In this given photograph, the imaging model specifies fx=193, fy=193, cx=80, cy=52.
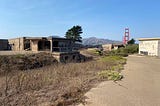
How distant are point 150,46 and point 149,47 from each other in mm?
414

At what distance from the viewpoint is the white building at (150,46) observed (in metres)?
32.4

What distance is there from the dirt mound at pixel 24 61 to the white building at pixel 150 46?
59.1 feet

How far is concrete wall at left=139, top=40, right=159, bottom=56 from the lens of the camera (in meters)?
33.0

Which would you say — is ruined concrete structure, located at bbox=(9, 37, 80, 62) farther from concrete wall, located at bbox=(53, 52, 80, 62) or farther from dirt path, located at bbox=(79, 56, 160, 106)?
dirt path, located at bbox=(79, 56, 160, 106)

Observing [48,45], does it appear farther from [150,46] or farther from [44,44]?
[150,46]

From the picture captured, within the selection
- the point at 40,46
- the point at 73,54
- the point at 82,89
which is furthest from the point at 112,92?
the point at 40,46

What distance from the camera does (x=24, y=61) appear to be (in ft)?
68.2

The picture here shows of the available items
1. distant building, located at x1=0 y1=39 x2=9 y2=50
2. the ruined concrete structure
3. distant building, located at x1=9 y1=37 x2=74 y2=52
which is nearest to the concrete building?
distant building, located at x1=0 y1=39 x2=9 y2=50

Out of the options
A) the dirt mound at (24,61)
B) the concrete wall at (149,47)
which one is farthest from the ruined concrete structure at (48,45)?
the concrete wall at (149,47)

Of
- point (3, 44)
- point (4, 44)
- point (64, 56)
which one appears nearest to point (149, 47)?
point (64, 56)

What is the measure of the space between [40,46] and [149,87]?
24.9 metres

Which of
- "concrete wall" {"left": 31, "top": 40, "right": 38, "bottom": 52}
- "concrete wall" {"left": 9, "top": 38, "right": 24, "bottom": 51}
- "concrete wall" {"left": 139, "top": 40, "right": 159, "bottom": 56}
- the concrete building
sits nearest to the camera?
"concrete wall" {"left": 31, "top": 40, "right": 38, "bottom": 52}

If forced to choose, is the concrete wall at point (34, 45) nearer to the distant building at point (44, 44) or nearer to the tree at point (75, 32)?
the distant building at point (44, 44)

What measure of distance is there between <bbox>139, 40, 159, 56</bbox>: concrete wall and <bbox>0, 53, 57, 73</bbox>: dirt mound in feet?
59.4
